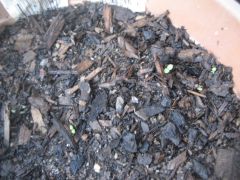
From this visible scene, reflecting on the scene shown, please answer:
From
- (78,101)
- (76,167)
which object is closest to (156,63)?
(78,101)

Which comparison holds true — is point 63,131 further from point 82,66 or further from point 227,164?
point 227,164

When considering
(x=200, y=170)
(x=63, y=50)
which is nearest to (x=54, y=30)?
(x=63, y=50)

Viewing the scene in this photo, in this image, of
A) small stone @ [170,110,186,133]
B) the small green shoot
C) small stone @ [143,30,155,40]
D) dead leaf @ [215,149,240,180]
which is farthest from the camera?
small stone @ [143,30,155,40]

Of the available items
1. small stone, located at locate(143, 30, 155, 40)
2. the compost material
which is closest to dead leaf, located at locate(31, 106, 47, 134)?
the compost material

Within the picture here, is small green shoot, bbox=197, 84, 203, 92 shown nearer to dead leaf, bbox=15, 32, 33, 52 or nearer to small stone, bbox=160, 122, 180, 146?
small stone, bbox=160, 122, 180, 146

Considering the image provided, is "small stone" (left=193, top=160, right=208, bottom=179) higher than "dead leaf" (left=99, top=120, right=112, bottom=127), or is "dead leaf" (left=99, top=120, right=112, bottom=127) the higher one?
Result: "dead leaf" (left=99, top=120, right=112, bottom=127)

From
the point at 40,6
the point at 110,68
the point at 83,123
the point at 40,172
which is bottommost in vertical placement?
the point at 40,172

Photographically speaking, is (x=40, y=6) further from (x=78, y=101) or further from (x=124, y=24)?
(x=78, y=101)
